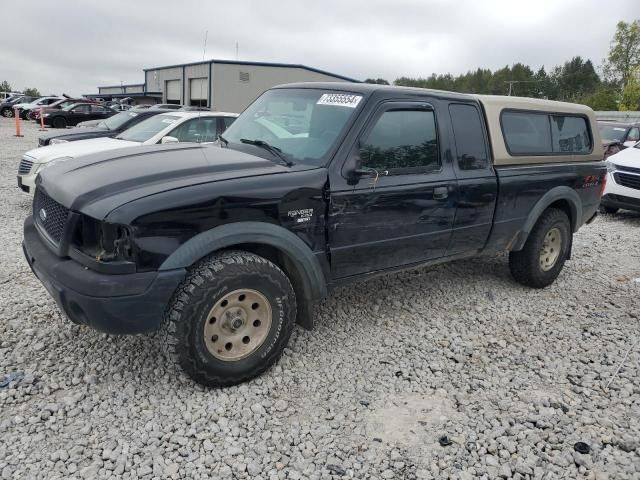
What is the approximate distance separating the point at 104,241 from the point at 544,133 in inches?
166

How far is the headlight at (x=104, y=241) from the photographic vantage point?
2.81 m

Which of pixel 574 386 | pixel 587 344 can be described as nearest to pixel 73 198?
pixel 574 386

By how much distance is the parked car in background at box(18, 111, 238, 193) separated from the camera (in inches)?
291

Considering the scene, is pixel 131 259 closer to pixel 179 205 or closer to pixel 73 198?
pixel 179 205

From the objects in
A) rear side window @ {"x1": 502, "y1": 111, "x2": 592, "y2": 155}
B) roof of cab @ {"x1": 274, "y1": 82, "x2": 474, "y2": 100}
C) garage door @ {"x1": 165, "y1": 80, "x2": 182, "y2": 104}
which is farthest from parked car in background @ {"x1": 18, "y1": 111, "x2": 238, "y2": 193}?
garage door @ {"x1": 165, "y1": 80, "x2": 182, "y2": 104}

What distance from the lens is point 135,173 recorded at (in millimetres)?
3160

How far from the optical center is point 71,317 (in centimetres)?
294

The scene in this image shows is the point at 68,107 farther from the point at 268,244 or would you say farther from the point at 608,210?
the point at 268,244

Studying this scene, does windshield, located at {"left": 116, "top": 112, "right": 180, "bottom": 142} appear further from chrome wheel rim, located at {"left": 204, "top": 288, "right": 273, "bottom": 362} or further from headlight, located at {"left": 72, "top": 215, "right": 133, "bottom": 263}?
chrome wheel rim, located at {"left": 204, "top": 288, "right": 273, "bottom": 362}

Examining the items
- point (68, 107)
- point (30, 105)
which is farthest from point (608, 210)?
point (30, 105)

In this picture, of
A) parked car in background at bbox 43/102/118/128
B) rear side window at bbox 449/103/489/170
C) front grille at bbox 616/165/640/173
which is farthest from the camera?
parked car in background at bbox 43/102/118/128

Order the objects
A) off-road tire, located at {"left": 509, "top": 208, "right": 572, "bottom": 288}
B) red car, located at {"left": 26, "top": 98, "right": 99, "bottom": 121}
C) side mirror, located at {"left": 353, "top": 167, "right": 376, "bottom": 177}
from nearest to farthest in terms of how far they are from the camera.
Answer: side mirror, located at {"left": 353, "top": 167, "right": 376, "bottom": 177} → off-road tire, located at {"left": 509, "top": 208, "right": 572, "bottom": 288} → red car, located at {"left": 26, "top": 98, "right": 99, "bottom": 121}

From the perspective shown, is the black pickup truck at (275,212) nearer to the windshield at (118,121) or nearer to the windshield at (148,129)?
the windshield at (148,129)

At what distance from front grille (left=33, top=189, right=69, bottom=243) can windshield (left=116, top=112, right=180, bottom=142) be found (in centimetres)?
470
